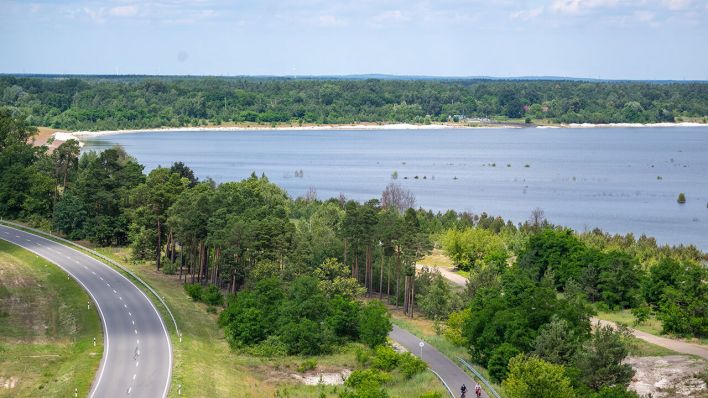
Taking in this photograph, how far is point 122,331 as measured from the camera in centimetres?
6250

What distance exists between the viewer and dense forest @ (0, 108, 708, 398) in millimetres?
54812

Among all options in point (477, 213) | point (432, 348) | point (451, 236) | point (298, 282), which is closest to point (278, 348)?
point (298, 282)

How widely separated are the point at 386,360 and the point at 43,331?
24876 mm

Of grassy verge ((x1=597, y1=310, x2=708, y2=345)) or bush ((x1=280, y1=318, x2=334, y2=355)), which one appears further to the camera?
grassy verge ((x1=597, y1=310, x2=708, y2=345))

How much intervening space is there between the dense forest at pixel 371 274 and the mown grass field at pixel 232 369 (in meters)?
1.28

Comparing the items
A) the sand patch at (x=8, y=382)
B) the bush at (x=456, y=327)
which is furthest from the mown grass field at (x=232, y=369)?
the sand patch at (x=8, y=382)

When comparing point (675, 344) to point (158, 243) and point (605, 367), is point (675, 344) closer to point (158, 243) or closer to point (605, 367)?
point (605, 367)

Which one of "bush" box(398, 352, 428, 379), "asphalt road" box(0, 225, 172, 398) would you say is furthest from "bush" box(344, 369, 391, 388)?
"asphalt road" box(0, 225, 172, 398)

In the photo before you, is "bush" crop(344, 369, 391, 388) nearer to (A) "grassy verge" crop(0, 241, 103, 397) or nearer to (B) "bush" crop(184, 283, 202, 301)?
(A) "grassy verge" crop(0, 241, 103, 397)

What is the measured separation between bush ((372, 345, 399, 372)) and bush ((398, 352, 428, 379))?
2.06 ft

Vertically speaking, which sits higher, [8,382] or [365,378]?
[365,378]

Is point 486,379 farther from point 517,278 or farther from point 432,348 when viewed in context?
point 517,278

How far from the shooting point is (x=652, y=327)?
70625 mm

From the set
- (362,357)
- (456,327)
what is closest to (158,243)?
(456,327)
